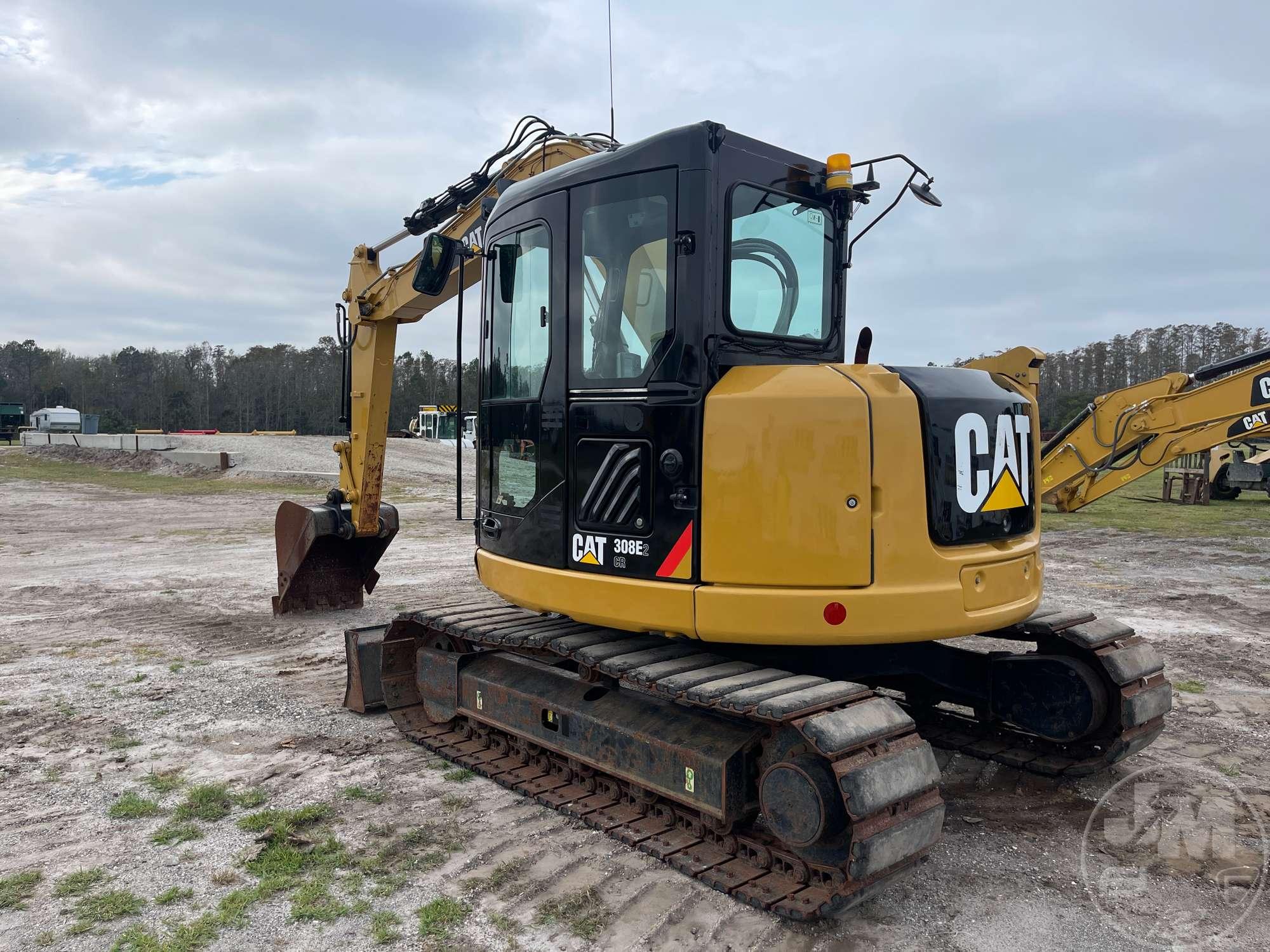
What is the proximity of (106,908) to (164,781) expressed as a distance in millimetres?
1426

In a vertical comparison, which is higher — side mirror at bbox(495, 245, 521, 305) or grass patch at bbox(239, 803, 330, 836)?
side mirror at bbox(495, 245, 521, 305)

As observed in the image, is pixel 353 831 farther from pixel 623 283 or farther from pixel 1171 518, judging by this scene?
pixel 1171 518

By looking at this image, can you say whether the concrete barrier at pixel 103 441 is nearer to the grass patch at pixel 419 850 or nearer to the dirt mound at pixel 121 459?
the dirt mound at pixel 121 459

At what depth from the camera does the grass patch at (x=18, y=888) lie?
12.2ft

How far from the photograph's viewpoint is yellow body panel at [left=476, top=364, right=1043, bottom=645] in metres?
3.86

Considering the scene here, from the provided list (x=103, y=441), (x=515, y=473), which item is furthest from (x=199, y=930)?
(x=103, y=441)

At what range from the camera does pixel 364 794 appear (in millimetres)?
4852

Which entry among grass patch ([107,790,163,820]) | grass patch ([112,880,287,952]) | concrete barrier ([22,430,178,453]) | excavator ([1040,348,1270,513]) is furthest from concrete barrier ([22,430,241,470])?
grass patch ([112,880,287,952])

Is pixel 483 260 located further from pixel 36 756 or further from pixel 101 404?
pixel 101 404

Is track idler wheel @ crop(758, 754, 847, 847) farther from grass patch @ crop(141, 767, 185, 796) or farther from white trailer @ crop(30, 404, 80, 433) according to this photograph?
white trailer @ crop(30, 404, 80, 433)

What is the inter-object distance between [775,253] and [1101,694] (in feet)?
9.73

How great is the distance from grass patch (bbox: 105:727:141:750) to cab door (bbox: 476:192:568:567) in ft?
8.22

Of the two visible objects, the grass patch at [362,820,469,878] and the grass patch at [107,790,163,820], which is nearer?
the grass patch at [362,820,469,878]

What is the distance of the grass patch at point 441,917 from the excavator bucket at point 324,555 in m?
5.80
